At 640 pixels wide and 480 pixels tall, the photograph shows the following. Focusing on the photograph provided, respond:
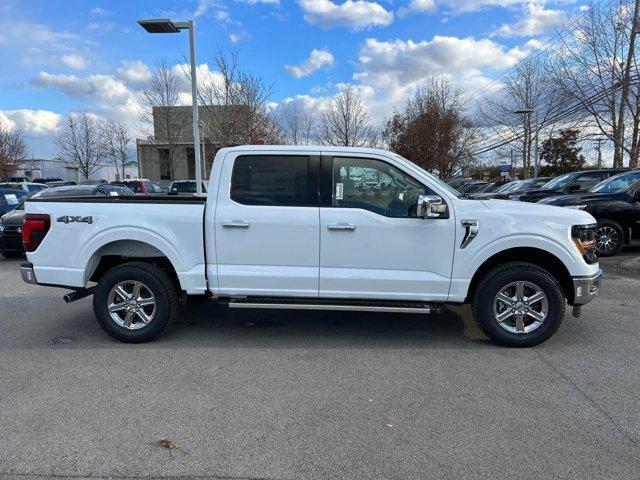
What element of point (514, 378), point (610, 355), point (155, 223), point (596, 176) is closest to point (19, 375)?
point (155, 223)

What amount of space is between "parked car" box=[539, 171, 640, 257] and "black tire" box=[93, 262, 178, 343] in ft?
28.3

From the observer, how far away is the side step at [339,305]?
469 cm

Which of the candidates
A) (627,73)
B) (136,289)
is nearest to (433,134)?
(627,73)

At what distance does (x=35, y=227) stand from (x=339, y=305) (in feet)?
10.7

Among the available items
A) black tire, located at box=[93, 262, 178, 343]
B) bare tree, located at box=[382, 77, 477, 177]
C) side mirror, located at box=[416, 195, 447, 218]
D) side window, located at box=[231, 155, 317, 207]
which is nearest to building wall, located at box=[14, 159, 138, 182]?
bare tree, located at box=[382, 77, 477, 177]

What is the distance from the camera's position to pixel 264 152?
4.86m

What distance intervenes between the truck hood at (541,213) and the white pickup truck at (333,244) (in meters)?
0.01

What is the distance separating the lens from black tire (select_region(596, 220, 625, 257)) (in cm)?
1008

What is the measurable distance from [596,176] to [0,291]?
1548cm

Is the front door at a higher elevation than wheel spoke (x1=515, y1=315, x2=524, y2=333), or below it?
higher

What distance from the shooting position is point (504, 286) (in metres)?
4.68

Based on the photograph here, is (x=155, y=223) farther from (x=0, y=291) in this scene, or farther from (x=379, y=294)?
(x=0, y=291)

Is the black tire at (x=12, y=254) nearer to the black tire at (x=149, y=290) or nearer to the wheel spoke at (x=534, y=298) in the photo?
the black tire at (x=149, y=290)

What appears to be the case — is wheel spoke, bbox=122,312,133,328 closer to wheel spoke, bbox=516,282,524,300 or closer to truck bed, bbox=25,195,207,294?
truck bed, bbox=25,195,207,294
